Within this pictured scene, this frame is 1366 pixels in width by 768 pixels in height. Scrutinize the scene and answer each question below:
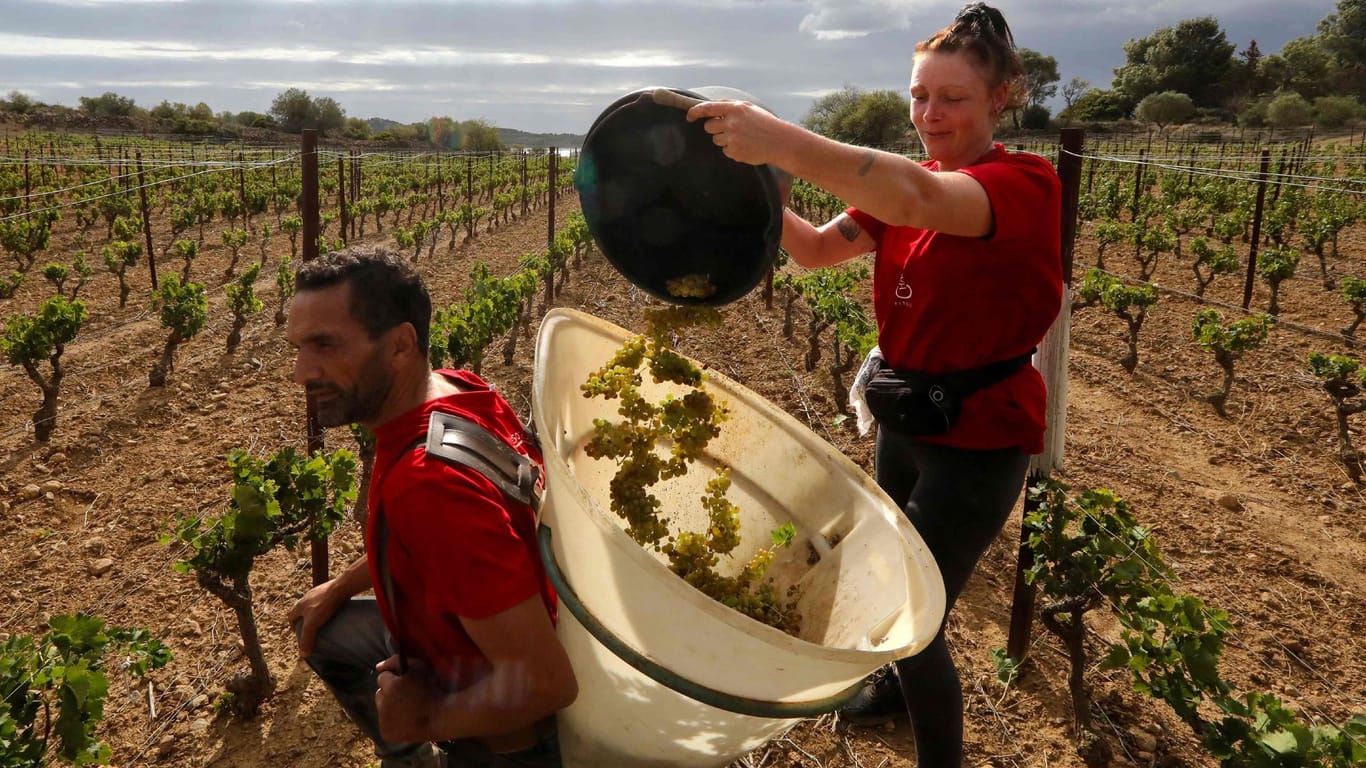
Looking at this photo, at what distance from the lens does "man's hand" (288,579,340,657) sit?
2.46 m

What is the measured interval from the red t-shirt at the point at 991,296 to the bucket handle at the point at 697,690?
111 centimetres

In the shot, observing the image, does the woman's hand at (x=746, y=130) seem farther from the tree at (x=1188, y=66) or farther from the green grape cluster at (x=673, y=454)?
the tree at (x=1188, y=66)

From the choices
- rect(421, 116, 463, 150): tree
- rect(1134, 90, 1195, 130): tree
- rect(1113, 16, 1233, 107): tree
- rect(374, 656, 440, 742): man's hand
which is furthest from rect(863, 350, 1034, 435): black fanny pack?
rect(421, 116, 463, 150): tree

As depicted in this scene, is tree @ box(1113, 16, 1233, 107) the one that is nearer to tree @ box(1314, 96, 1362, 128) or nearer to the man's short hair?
tree @ box(1314, 96, 1362, 128)

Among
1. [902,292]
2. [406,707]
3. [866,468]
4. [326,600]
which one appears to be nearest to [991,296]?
[902,292]

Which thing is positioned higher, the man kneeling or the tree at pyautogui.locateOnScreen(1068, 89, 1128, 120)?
the tree at pyautogui.locateOnScreen(1068, 89, 1128, 120)

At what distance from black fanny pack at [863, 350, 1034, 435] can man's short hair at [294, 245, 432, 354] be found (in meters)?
1.30

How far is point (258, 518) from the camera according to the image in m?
3.65

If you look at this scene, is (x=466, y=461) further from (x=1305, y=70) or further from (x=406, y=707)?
(x=1305, y=70)

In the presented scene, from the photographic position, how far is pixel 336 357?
2.11 m

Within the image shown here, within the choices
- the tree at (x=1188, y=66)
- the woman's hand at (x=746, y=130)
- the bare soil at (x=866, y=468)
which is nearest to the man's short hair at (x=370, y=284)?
the woman's hand at (x=746, y=130)

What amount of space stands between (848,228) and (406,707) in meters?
1.87

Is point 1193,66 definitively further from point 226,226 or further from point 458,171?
point 226,226

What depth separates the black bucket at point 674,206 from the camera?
1.93m
